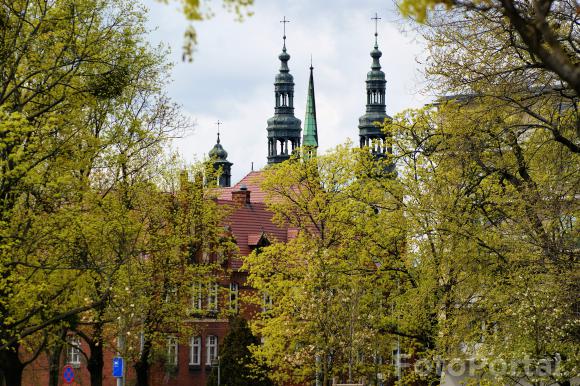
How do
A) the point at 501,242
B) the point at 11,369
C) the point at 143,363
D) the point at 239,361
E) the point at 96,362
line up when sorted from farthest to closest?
the point at 239,361 → the point at 143,363 → the point at 96,362 → the point at 11,369 → the point at 501,242

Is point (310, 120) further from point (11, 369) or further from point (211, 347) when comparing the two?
point (11, 369)

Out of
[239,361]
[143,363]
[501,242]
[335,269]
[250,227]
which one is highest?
[250,227]

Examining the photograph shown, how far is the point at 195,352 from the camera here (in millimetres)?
76625

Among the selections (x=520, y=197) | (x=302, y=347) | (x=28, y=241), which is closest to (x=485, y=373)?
(x=520, y=197)

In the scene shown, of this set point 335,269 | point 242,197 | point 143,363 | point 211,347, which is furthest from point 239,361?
point 242,197

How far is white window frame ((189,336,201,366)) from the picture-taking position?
250ft

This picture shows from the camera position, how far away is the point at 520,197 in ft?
97.5

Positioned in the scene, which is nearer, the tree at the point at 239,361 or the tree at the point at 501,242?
the tree at the point at 501,242

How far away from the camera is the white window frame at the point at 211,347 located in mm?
76875

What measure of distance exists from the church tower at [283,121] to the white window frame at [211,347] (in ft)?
203

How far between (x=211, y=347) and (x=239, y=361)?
2170cm

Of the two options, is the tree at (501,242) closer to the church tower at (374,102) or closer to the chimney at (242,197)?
the chimney at (242,197)

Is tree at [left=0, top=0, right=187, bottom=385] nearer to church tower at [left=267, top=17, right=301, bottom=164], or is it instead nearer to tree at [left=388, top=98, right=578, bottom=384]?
tree at [left=388, top=98, right=578, bottom=384]

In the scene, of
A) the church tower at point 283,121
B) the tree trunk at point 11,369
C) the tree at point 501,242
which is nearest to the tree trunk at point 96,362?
the tree trunk at point 11,369
